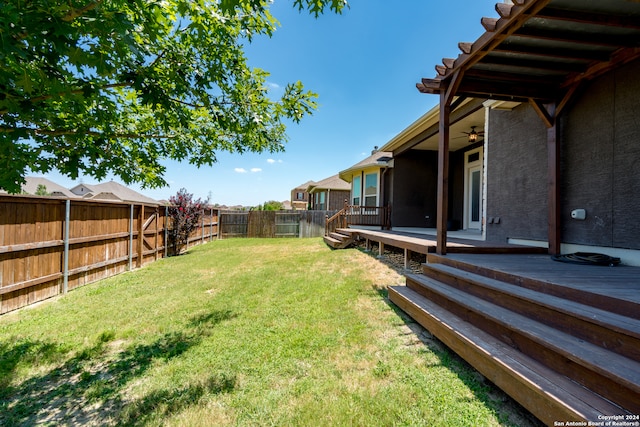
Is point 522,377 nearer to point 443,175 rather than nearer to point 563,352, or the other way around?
point 563,352

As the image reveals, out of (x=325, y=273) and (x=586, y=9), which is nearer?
(x=586, y=9)

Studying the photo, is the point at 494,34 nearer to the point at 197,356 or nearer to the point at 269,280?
the point at 197,356

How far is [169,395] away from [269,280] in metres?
3.41

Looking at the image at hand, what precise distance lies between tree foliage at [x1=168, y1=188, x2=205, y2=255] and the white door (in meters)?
10.1

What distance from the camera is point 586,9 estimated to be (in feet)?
8.79

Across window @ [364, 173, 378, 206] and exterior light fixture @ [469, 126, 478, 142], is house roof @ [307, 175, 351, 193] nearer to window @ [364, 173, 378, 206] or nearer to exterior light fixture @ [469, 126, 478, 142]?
window @ [364, 173, 378, 206]

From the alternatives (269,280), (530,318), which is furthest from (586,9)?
(269,280)

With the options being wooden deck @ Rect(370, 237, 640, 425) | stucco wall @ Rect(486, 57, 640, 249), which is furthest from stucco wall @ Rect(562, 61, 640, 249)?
wooden deck @ Rect(370, 237, 640, 425)

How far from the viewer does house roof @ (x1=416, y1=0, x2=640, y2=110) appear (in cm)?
267

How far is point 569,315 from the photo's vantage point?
6.16ft

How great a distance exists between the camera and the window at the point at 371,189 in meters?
12.0

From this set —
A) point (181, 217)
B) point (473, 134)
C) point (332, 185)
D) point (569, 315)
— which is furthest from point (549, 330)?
point (332, 185)

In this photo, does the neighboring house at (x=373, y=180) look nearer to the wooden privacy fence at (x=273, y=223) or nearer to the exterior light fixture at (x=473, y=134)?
the wooden privacy fence at (x=273, y=223)

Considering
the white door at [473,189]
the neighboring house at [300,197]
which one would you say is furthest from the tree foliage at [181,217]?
the neighboring house at [300,197]
